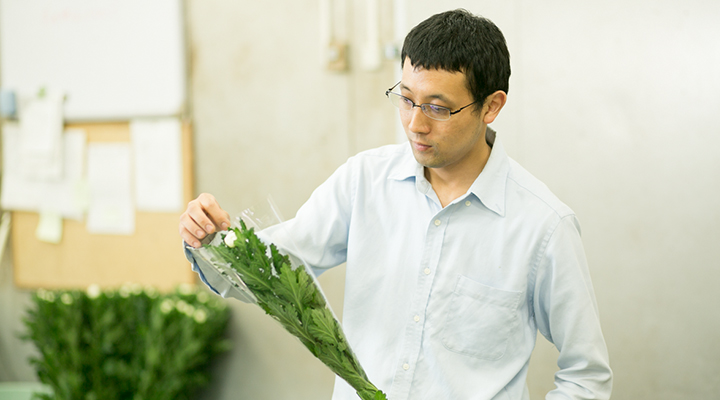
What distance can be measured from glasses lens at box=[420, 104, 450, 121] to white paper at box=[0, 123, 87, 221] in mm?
1899

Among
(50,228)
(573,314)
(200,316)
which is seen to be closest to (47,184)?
(50,228)

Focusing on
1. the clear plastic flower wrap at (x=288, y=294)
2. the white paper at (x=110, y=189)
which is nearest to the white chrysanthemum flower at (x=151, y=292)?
the white paper at (x=110, y=189)

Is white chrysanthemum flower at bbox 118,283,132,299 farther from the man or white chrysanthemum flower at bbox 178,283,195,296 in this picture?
the man

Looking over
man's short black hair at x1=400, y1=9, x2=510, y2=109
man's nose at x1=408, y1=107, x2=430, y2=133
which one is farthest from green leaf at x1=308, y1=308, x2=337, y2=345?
man's short black hair at x1=400, y1=9, x2=510, y2=109

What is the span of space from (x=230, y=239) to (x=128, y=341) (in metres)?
1.48

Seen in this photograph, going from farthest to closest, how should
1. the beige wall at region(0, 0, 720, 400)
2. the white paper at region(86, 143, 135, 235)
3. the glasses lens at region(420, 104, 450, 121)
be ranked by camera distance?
the white paper at region(86, 143, 135, 235)
the beige wall at region(0, 0, 720, 400)
the glasses lens at region(420, 104, 450, 121)

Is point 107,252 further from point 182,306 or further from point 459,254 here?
point 459,254

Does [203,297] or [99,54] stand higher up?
[99,54]

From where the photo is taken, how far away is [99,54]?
2385 millimetres

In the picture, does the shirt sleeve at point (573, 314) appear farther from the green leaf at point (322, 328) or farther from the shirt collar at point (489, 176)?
the green leaf at point (322, 328)

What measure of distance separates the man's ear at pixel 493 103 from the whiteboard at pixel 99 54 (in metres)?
1.50

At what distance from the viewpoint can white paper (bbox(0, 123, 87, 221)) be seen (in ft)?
8.16

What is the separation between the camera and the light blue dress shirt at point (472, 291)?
1070 mm

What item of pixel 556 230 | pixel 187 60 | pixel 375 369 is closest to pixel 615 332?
pixel 556 230
